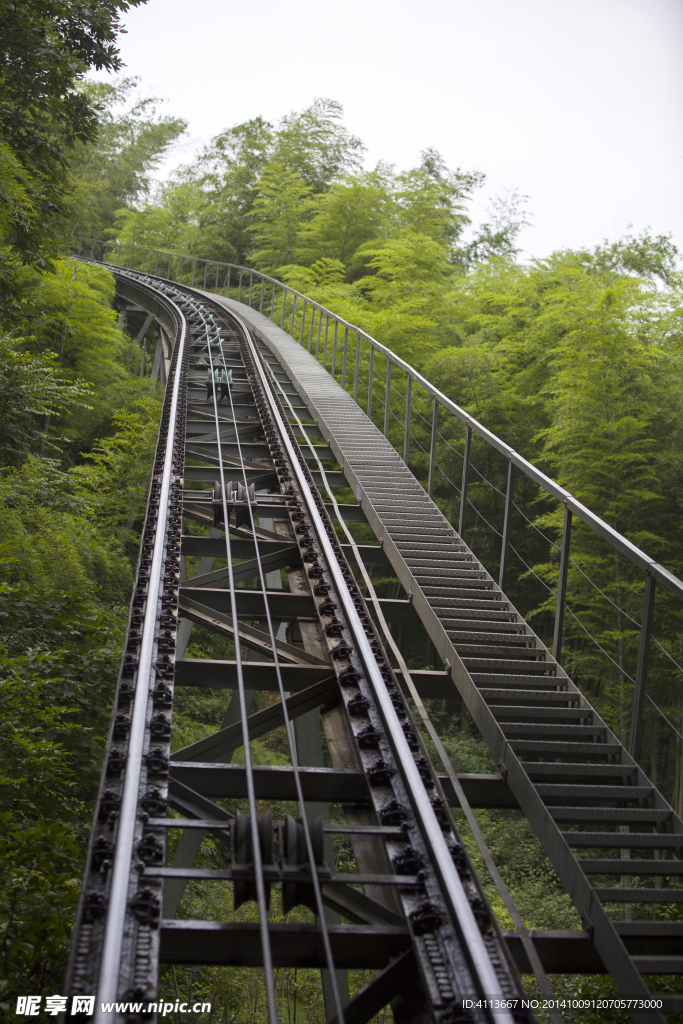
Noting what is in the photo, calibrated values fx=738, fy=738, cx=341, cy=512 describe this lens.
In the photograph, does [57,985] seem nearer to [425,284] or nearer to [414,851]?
[414,851]

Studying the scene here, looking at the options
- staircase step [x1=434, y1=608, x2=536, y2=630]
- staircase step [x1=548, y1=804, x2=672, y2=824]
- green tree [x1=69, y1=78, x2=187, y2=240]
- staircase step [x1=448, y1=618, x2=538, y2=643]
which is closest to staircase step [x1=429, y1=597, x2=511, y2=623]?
staircase step [x1=434, y1=608, x2=536, y2=630]

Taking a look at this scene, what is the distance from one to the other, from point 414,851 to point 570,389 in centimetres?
909

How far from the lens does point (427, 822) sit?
275 cm

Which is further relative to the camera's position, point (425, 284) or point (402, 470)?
point (425, 284)

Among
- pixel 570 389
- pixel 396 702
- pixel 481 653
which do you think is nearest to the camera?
pixel 396 702

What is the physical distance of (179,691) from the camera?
9500mm

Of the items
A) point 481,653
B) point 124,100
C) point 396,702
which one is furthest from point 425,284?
point 124,100

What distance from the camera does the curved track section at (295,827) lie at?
2166mm

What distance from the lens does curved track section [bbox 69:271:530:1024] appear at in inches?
85.3

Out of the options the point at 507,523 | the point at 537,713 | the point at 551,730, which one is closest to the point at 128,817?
the point at 551,730

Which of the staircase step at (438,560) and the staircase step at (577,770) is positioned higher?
the staircase step at (438,560)

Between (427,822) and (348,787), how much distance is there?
0.48 meters

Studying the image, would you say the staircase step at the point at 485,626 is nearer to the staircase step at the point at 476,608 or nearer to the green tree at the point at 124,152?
the staircase step at the point at 476,608

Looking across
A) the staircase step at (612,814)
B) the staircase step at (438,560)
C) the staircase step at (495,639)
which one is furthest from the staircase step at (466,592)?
the staircase step at (612,814)
